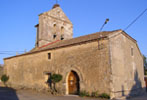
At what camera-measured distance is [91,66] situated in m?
14.4

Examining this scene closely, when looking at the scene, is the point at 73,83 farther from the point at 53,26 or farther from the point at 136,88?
the point at 53,26

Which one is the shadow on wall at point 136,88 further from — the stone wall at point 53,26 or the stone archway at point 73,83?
the stone wall at point 53,26

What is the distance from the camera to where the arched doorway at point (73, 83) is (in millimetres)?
15515

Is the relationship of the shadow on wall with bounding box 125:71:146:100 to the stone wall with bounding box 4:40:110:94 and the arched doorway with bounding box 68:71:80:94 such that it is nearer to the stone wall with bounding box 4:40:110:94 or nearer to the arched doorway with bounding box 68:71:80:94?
the stone wall with bounding box 4:40:110:94

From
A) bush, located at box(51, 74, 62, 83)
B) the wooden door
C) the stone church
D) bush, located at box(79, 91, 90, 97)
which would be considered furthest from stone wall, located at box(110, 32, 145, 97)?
bush, located at box(51, 74, 62, 83)

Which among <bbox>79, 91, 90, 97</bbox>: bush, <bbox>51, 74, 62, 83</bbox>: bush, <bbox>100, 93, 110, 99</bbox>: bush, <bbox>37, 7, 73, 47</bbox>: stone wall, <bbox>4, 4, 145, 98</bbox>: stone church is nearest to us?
<bbox>100, 93, 110, 99</bbox>: bush

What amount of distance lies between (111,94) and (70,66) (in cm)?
481

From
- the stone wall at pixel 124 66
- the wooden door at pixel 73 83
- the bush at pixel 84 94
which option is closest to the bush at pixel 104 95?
the stone wall at pixel 124 66

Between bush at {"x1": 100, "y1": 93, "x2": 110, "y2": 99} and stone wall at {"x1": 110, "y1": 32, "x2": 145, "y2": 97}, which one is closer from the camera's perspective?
bush at {"x1": 100, "y1": 93, "x2": 110, "y2": 99}

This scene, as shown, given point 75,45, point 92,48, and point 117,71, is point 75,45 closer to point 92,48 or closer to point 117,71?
point 92,48

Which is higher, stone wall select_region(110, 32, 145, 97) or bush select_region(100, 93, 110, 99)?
stone wall select_region(110, 32, 145, 97)

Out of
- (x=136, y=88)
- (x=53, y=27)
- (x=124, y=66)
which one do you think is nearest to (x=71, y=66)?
(x=124, y=66)

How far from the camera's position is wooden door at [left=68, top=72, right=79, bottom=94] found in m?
15.5

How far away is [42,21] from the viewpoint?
83.4ft
